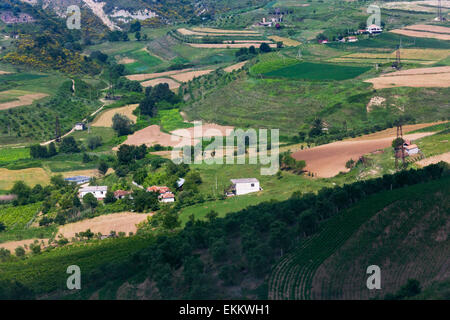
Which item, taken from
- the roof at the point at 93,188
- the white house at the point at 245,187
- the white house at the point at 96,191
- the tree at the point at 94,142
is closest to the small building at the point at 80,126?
the tree at the point at 94,142

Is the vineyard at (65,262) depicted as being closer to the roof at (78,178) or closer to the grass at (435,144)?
the roof at (78,178)

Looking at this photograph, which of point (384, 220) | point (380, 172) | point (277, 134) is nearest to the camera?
point (384, 220)

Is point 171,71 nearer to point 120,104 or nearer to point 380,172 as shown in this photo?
point 120,104

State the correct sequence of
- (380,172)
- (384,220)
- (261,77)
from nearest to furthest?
(384,220) → (380,172) → (261,77)

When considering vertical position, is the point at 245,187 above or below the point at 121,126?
above

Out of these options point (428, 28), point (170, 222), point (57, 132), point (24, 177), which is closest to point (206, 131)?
point (57, 132)

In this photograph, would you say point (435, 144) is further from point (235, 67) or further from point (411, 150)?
point (235, 67)

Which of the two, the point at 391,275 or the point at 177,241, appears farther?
the point at 177,241

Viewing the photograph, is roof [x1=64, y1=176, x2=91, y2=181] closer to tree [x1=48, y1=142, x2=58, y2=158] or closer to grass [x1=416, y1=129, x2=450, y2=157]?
tree [x1=48, y1=142, x2=58, y2=158]
